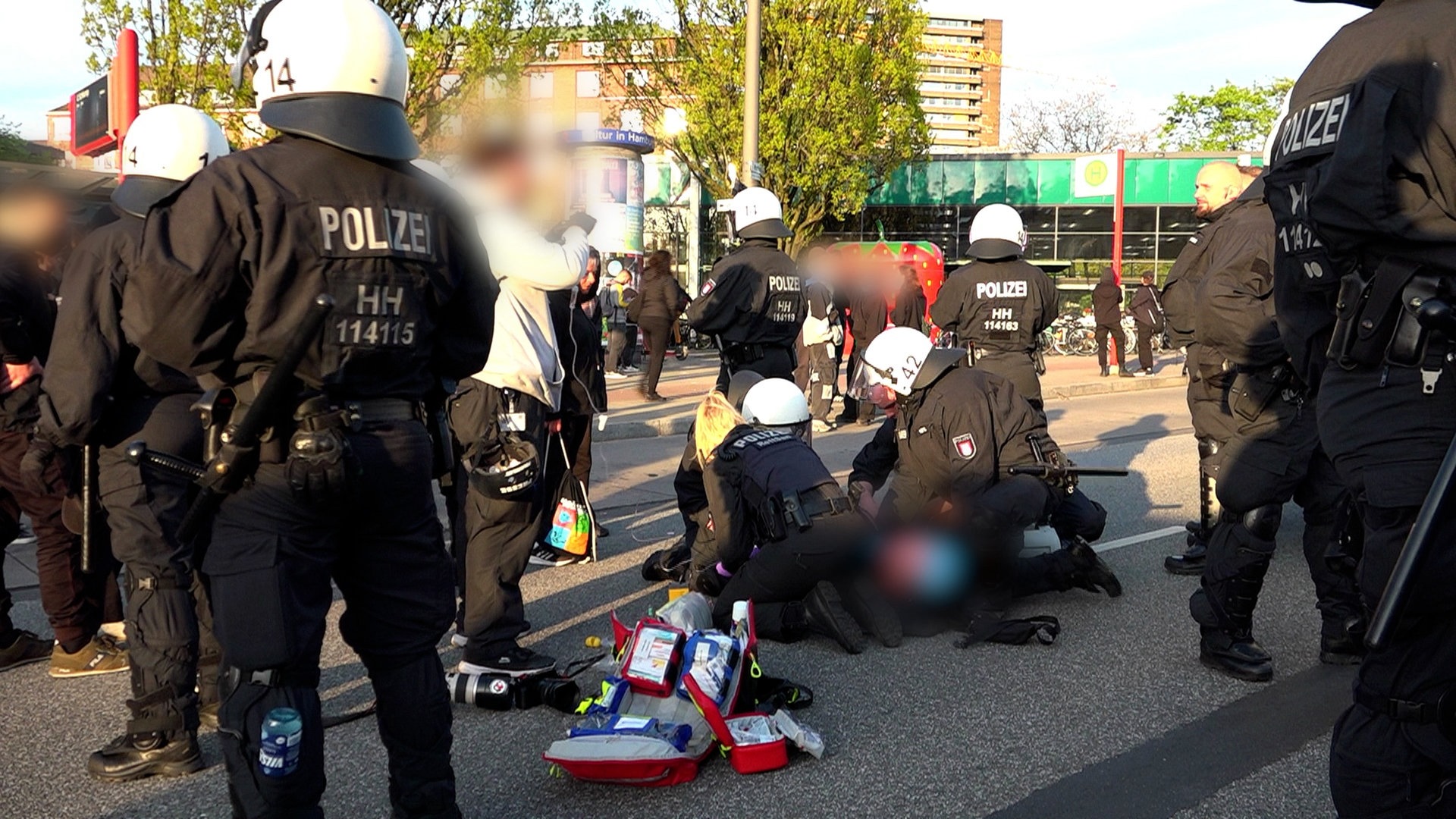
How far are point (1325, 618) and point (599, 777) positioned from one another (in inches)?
117

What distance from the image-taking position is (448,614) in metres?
3.04

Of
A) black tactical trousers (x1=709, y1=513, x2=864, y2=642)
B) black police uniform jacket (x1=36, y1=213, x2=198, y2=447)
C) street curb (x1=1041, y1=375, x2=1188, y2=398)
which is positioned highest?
black police uniform jacket (x1=36, y1=213, x2=198, y2=447)

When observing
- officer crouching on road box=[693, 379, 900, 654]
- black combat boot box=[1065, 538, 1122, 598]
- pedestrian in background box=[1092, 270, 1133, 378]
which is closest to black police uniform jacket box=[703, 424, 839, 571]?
officer crouching on road box=[693, 379, 900, 654]

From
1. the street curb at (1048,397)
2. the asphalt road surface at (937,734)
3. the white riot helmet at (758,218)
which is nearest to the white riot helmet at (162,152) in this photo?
the asphalt road surface at (937,734)

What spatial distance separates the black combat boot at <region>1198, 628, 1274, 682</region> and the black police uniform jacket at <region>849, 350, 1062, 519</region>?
3.85 ft

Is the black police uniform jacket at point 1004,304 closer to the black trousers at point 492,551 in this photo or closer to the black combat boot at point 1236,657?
the black combat boot at point 1236,657

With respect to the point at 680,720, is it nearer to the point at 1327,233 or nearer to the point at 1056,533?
the point at 1327,233

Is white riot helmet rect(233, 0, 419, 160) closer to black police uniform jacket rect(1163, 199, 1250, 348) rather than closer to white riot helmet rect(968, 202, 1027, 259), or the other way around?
black police uniform jacket rect(1163, 199, 1250, 348)

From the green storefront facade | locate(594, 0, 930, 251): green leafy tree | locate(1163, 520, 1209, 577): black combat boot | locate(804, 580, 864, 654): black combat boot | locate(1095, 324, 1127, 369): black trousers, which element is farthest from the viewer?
the green storefront facade

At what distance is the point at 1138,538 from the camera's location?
24.0ft

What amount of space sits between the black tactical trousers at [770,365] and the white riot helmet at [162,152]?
3856 millimetres

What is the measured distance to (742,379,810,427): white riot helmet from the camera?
5738 mm

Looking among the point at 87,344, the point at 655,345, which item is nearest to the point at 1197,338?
the point at 87,344

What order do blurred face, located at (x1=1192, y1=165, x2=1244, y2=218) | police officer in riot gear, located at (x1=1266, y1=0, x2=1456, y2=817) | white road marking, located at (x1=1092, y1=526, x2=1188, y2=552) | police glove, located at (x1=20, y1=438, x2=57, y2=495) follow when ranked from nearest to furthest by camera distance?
police officer in riot gear, located at (x1=1266, y1=0, x2=1456, y2=817), police glove, located at (x1=20, y1=438, x2=57, y2=495), blurred face, located at (x1=1192, y1=165, x2=1244, y2=218), white road marking, located at (x1=1092, y1=526, x2=1188, y2=552)
